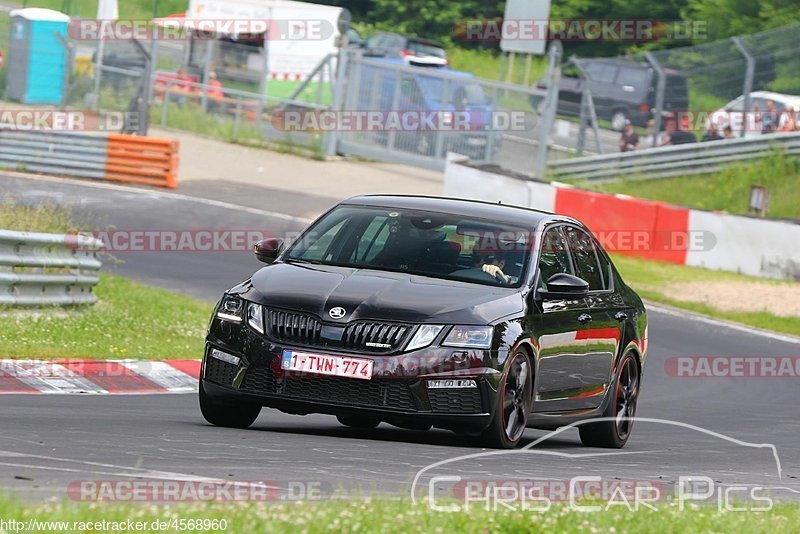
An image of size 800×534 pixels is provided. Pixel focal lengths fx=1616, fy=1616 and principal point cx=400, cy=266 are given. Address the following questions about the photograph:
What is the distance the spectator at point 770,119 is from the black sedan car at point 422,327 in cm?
2030

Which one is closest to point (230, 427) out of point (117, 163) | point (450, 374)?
point (450, 374)

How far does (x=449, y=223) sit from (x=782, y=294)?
554 inches

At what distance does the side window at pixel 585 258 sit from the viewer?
10.6 metres

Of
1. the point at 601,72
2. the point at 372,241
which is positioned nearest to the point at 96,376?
the point at 372,241

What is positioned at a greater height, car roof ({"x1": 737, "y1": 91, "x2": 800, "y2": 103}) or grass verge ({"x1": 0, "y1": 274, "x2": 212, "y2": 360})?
car roof ({"x1": 737, "y1": 91, "x2": 800, "y2": 103})

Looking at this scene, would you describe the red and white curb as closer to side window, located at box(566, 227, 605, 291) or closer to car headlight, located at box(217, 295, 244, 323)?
car headlight, located at box(217, 295, 244, 323)

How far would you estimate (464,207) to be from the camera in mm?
10297

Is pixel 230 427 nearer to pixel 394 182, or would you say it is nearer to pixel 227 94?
pixel 394 182

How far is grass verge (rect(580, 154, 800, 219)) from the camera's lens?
97.5 ft

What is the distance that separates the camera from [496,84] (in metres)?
33.5

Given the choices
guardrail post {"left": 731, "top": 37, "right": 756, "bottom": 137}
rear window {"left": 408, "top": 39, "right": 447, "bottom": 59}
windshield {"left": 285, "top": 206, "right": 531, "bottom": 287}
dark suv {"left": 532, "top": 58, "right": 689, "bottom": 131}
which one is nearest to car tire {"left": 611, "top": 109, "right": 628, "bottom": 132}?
dark suv {"left": 532, "top": 58, "right": 689, "bottom": 131}

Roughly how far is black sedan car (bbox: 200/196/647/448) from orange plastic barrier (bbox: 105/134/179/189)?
19714mm

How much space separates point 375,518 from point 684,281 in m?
18.4

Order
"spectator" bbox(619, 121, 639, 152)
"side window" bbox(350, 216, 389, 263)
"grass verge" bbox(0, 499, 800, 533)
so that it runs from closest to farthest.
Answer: "grass verge" bbox(0, 499, 800, 533)
"side window" bbox(350, 216, 389, 263)
"spectator" bbox(619, 121, 639, 152)
